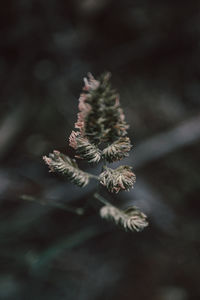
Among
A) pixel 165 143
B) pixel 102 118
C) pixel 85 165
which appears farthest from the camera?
pixel 85 165

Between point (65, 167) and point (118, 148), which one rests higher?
point (118, 148)

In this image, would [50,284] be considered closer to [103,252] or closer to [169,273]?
[103,252]

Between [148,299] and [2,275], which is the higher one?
[148,299]

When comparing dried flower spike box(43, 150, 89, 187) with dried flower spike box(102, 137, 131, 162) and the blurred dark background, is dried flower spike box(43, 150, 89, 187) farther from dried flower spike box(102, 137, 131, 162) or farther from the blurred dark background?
the blurred dark background

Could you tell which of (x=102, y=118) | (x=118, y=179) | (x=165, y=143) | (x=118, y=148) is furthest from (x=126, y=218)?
(x=165, y=143)

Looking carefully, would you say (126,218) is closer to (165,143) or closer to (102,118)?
(102,118)
